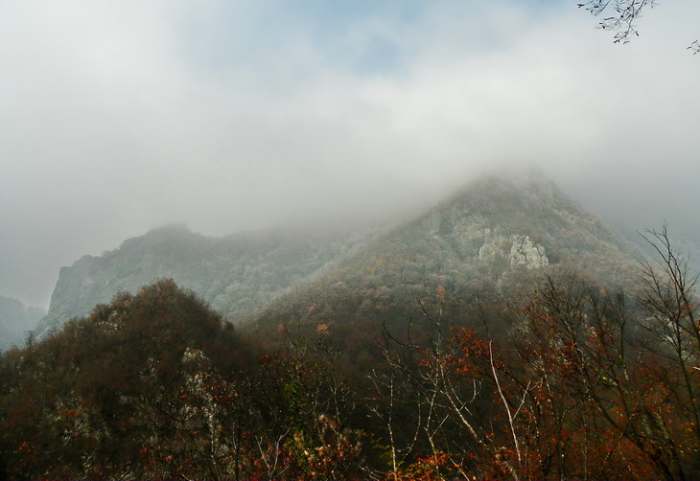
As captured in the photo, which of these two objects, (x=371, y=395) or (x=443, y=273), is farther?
(x=443, y=273)

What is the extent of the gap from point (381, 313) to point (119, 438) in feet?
288

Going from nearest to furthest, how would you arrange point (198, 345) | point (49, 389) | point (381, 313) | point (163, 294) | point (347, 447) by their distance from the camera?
point (347, 447) → point (49, 389) → point (198, 345) → point (163, 294) → point (381, 313)

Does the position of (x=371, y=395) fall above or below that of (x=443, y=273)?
below

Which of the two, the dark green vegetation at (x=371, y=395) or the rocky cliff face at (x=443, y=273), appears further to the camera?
the rocky cliff face at (x=443, y=273)

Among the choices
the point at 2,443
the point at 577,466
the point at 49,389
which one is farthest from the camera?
the point at 49,389

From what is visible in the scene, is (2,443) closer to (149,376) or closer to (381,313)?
(149,376)

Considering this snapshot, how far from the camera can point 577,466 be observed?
23609mm

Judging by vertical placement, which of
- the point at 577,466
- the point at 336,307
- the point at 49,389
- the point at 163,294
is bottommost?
the point at 577,466

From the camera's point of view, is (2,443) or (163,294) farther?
(163,294)

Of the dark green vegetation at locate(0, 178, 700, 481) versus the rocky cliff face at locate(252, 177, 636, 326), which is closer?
the dark green vegetation at locate(0, 178, 700, 481)

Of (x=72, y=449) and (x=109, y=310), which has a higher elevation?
(x=109, y=310)

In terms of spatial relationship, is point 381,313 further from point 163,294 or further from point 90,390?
point 90,390

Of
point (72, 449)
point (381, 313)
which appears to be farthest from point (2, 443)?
point (381, 313)

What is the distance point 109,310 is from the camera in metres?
58.7
